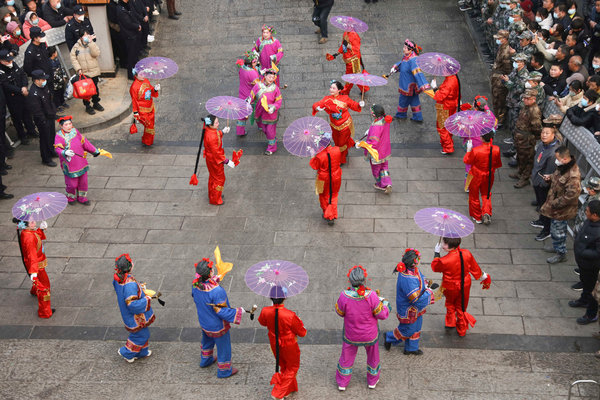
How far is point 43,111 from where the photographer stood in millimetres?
11797

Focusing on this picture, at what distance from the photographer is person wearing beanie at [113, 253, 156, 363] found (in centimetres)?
775

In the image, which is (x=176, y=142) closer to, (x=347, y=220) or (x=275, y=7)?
(x=347, y=220)

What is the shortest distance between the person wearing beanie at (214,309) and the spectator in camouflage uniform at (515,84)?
6640 millimetres

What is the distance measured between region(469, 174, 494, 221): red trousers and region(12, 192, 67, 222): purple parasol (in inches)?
228

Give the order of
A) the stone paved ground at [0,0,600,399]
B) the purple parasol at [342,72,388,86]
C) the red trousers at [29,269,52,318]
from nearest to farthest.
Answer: the stone paved ground at [0,0,600,399]
the red trousers at [29,269,52,318]
the purple parasol at [342,72,388,86]

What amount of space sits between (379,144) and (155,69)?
4.08 meters

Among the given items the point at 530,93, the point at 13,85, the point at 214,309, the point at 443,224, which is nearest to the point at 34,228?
the point at 214,309

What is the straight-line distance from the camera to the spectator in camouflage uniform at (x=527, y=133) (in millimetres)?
10969

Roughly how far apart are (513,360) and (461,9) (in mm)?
11266

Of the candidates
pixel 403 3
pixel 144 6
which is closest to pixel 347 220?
pixel 144 6

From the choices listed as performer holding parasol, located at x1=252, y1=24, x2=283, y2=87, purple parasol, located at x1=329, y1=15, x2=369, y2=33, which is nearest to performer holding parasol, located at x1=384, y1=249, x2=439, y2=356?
purple parasol, located at x1=329, y1=15, x2=369, y2=33

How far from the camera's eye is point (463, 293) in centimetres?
823

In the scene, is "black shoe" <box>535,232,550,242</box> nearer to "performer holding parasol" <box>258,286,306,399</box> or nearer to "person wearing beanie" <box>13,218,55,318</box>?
"performer holding parasol" <box>258,286,306,399</box>

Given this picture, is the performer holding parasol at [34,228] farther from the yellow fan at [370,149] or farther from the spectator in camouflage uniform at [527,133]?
the spectator in camouflage uniform at [527,133]
